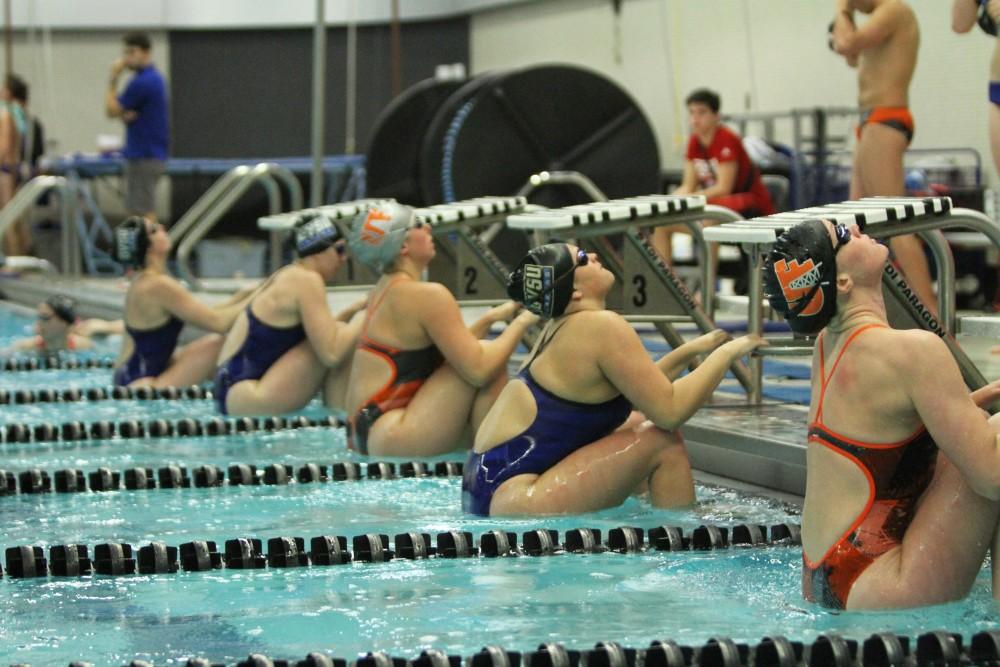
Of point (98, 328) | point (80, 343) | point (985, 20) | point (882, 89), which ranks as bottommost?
point (80, 343)

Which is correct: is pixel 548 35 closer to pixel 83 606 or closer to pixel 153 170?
pixel 153 170

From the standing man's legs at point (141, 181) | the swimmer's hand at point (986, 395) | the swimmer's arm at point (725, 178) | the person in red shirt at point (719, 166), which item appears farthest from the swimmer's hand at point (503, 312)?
the standing man's legs at point (141, 181)

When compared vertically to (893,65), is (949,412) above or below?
below

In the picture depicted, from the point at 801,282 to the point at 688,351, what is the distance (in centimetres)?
142

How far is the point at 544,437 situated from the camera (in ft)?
16.5

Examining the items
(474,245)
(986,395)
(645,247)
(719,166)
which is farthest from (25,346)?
(986,395)

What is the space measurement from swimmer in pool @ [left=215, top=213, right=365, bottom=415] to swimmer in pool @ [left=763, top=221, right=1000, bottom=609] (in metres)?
3.91

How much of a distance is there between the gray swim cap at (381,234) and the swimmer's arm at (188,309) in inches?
83.3

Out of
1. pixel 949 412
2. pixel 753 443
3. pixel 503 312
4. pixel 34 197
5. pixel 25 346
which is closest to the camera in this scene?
pixel 949 412

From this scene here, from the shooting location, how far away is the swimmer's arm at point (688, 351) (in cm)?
504

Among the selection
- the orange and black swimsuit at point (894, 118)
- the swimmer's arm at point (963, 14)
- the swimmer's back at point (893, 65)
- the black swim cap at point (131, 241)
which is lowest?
the black swim cap at point (131, 241)

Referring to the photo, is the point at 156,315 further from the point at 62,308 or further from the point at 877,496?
the point at 877,496

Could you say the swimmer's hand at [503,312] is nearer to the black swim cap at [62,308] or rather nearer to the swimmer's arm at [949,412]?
the swimmer's arm at [949,412]

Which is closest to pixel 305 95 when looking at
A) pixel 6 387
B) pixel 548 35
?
pixel 548 35
